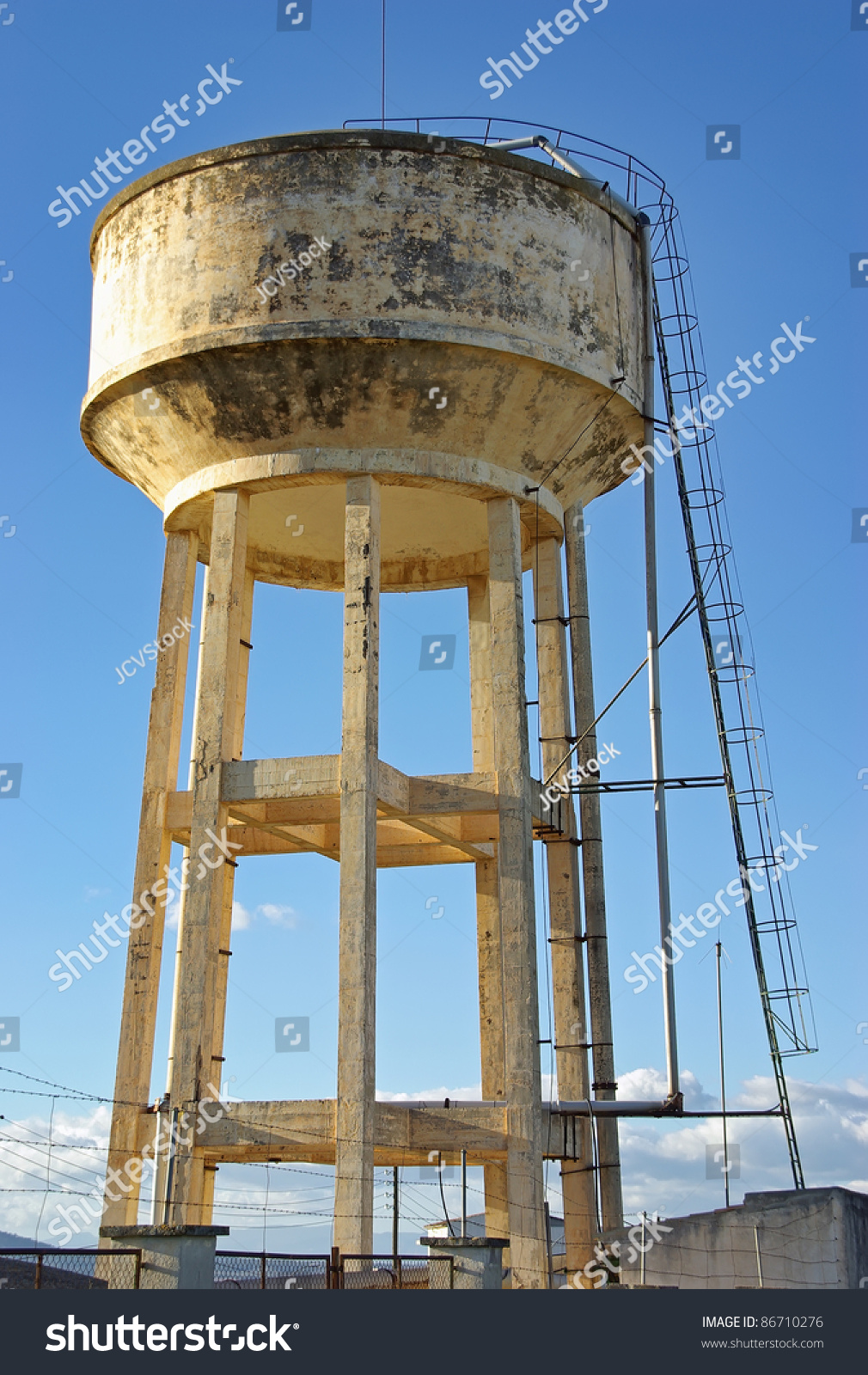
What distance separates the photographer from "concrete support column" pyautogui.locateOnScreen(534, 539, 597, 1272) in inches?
774

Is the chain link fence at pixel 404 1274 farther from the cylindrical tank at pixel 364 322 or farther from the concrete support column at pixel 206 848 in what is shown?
the cylindrical tank at pixel 364 322

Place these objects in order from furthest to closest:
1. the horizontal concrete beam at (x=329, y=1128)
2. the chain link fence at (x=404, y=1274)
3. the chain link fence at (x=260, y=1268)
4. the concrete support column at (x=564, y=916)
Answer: the concrete support column at (x=564, y=916) < the horizontal concrete beam at (x=329, y=1128) < the chain link fence at (x=404, y=1274) < the chain link fence at (x=260, y=1268)

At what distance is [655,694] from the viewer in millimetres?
19828

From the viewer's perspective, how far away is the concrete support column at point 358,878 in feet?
56.0

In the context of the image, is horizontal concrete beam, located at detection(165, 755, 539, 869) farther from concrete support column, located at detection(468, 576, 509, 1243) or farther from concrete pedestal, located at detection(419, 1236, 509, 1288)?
concrete pedestal, located at detection(419, 1236, 509, 1288)

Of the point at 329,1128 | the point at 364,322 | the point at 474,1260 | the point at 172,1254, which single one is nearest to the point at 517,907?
the point at 329,1128

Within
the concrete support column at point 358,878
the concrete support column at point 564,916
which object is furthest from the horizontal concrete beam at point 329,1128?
the concrete support column at point 564,916

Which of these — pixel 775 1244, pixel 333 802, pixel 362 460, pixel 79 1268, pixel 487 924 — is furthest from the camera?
pixel 487 924

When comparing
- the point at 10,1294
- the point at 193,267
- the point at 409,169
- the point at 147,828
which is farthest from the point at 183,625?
the point at 10,1294

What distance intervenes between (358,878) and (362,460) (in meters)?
5.11

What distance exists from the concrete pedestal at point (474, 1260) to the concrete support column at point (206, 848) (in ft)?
15.7

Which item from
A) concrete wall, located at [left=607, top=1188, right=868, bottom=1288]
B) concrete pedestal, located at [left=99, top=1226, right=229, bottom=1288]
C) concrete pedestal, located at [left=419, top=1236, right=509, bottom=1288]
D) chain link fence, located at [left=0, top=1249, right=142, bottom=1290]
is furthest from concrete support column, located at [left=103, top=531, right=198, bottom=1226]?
concrete pedestal, located at [left=99, top=1226, right=229, bottom=1288]

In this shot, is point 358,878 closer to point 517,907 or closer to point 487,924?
point 517,907

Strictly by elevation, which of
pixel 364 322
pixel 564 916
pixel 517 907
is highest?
pixel 364 322
